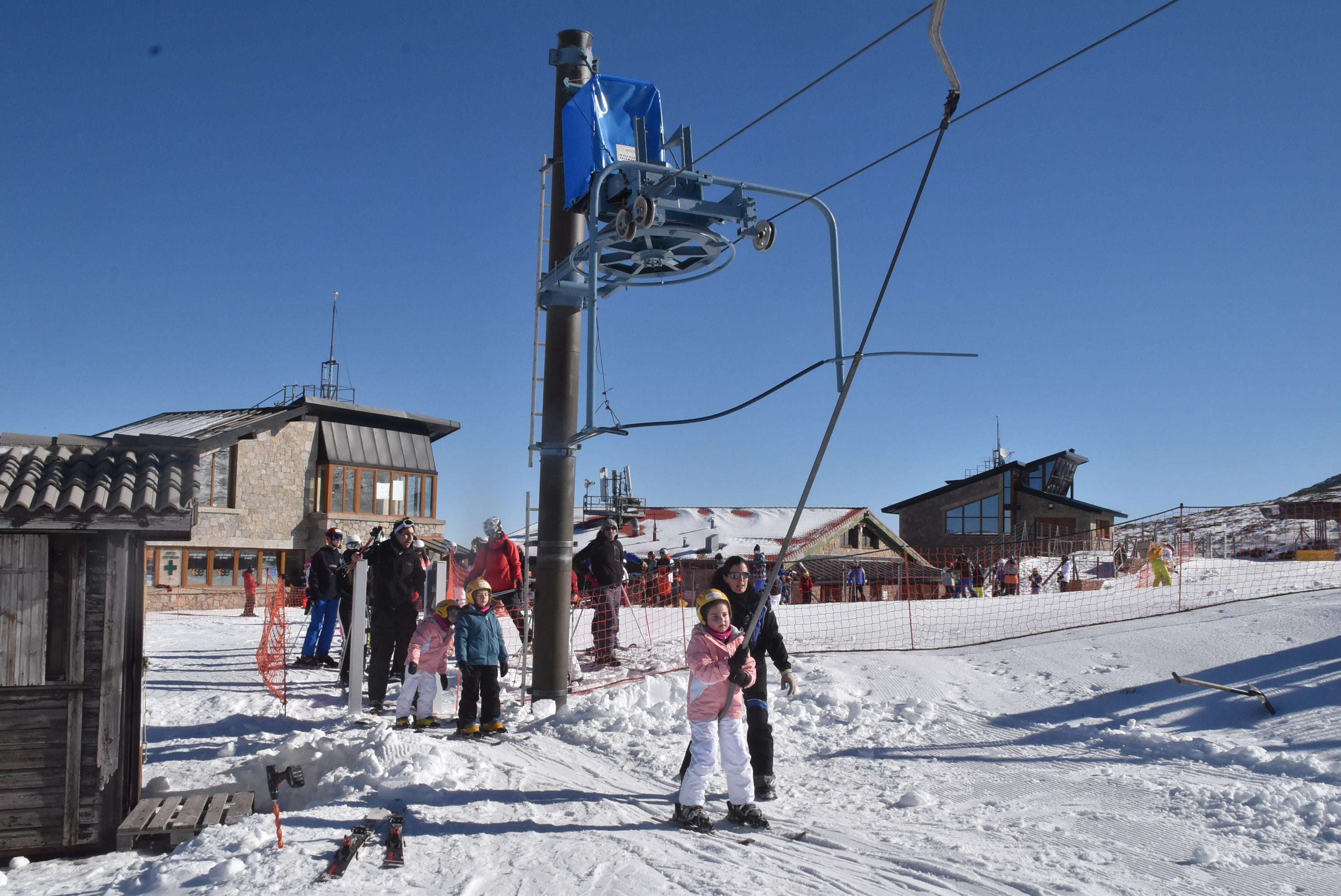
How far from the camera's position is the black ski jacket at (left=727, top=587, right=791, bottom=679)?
20.0ft

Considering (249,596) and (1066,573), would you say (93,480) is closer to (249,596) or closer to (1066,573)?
(249,596)

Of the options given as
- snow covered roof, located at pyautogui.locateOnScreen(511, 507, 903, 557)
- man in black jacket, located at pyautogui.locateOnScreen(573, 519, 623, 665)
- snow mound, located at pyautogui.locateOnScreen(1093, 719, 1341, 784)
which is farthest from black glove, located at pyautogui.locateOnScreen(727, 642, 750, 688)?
snow covered roof, located at pyautogui.locateOnScreen(511, 507, 903, 557)

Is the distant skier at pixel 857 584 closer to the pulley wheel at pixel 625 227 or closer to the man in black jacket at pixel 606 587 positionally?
the man in black jacket at pixel 606 587

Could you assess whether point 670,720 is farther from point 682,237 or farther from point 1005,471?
point 1005,471

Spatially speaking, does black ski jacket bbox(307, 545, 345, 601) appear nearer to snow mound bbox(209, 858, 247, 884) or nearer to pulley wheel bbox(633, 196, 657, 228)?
pulley wheel bbox(633, 196, 657, 228)

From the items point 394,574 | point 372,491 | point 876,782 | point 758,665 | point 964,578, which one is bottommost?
point 876,782

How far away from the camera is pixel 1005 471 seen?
152ft

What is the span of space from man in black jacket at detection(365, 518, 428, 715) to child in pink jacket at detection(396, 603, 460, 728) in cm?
75

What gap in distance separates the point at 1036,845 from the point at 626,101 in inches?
266

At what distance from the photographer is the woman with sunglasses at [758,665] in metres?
5.96

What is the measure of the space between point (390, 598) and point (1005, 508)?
138 feet

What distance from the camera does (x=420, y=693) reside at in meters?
8.04

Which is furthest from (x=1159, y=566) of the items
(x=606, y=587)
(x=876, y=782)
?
(x=876, y=782)

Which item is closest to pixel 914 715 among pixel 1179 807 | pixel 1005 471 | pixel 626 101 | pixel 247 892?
pixel 1179 807
